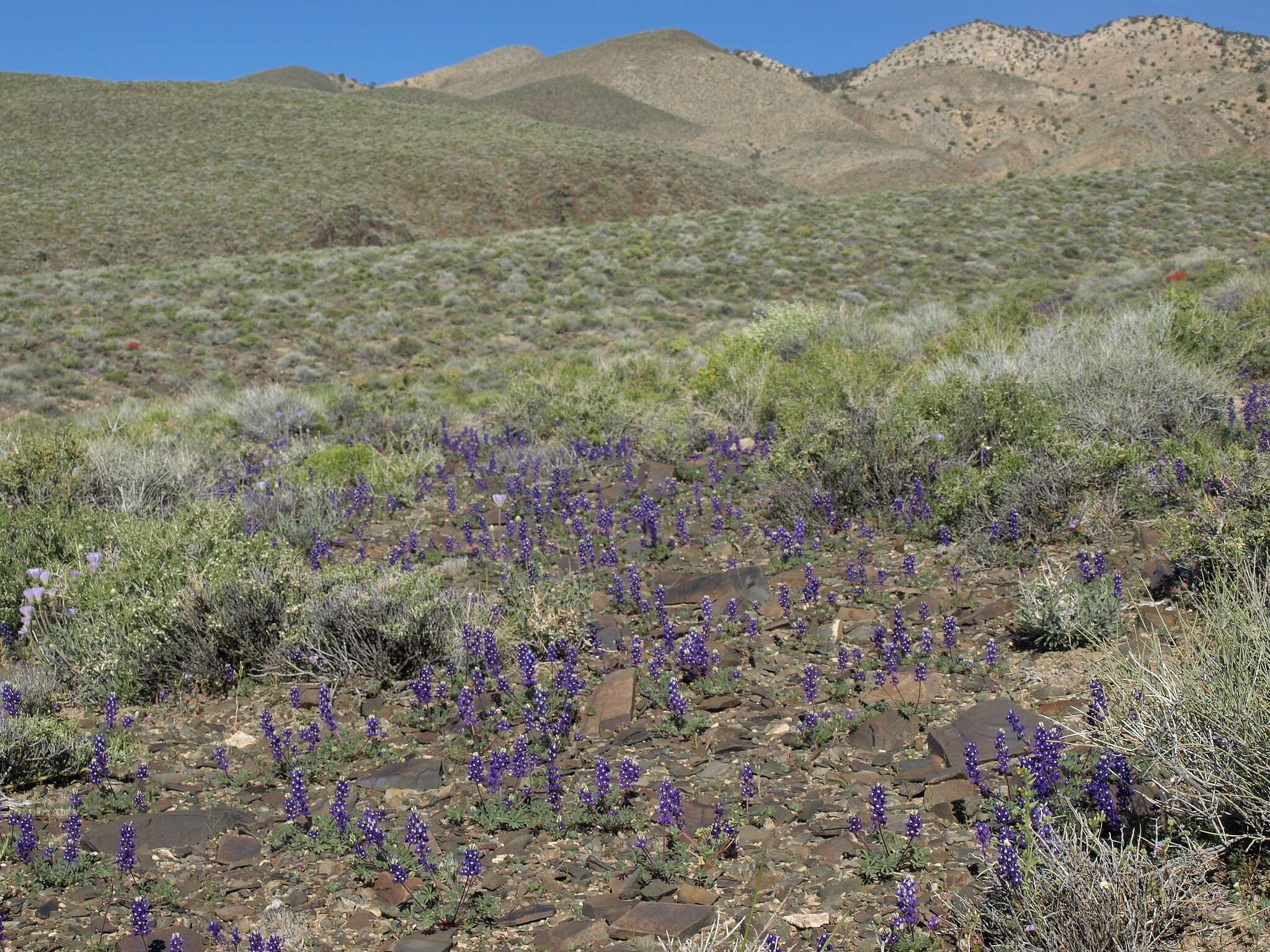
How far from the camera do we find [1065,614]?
A: 4.54m

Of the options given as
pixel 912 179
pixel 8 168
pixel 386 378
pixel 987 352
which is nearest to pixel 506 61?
pixel 912 179

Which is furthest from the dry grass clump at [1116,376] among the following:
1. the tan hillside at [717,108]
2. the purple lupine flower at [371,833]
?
the tan hillside at [717,108]

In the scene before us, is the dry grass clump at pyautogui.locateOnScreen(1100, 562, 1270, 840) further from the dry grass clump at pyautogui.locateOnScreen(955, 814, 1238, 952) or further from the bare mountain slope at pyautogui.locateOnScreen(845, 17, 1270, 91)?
→ the bare mountain slope at pyautogui.locateOnScreen(845, 17, 1270, 91)

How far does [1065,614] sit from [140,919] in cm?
398

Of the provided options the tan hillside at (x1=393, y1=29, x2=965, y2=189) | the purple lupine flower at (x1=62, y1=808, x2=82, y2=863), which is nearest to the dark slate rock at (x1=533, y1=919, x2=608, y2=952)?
the purple lupine flower at (x1=62, y1=808, x2=82, y2=863)

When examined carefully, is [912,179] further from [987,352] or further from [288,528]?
[288,528]

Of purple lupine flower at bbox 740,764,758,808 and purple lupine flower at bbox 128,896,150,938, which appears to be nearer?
purple lupine flower at bbox 128,896,150,938

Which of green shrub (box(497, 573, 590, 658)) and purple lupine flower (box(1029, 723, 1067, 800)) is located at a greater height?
green shrub (box(497, 573, 590, 658))

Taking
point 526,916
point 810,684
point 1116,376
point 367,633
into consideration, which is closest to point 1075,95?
point 1116,376

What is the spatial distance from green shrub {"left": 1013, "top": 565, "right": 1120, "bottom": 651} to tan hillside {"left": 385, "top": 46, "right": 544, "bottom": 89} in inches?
4882

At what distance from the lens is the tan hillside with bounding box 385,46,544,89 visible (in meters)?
120

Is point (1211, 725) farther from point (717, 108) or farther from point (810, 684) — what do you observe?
point (717, 108)

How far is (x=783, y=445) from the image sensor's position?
7.24 metres

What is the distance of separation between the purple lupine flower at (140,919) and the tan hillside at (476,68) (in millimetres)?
125261
